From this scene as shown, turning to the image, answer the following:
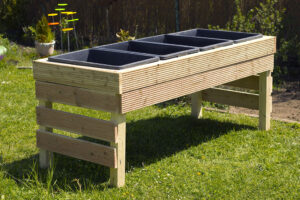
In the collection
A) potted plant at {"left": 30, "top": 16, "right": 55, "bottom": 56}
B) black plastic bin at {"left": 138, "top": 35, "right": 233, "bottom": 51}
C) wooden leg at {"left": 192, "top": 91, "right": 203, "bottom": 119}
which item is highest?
black plastic bin at {"left": 138, "top": 35, "right": 233, "bottom": 51}

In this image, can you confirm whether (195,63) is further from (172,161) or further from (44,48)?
(44,48)

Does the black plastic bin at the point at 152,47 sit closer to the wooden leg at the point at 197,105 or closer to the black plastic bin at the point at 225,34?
the black plastic bin at the point at 225,34

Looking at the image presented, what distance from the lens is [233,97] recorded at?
5.52m

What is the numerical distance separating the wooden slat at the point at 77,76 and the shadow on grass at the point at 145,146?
0.74 meters

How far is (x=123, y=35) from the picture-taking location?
694cm

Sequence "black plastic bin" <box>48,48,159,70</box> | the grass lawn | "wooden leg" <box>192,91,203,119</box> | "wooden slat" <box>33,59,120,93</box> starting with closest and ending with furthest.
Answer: "wooden slat" <box>33,59,120,93</box> → the grass lawn → "black plastic bin" <box>48,48,159,70</box> → "wooden leg" <box>192,91,203,119</box>

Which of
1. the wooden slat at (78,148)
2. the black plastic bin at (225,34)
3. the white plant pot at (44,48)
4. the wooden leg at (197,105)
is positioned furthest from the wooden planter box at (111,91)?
the white plant pot at (44,48)

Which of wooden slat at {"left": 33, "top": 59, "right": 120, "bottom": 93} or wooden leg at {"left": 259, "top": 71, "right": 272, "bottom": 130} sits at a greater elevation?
wooden slat at {"left": 33, "top": 59, "right": 120, "bottom": 93}

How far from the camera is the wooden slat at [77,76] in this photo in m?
3.66

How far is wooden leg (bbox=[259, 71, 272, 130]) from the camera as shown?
17.2 ft

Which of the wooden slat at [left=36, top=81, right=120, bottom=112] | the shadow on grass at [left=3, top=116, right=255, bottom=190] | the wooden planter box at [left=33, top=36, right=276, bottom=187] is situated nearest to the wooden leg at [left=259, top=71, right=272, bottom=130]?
the shadow on grass at [left=3, top=116, right=255, bottom=190]

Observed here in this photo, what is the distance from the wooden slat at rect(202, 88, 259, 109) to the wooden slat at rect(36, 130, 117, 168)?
2.04 meters

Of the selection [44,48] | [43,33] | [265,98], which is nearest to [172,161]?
[265,98]

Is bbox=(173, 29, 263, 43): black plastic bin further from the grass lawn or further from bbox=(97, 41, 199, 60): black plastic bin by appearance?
the grass lawn
